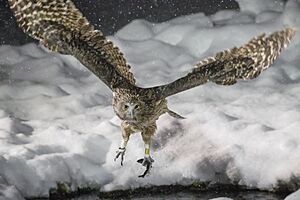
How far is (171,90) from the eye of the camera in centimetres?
780

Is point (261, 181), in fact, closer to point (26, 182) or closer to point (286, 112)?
point (286, 112)

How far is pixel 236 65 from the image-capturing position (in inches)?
307

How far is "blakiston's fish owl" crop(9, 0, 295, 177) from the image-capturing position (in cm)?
778

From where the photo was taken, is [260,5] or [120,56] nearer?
[120,56]

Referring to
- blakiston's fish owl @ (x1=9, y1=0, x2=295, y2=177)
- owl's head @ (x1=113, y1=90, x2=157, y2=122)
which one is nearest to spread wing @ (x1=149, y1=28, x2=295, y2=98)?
blakiston's fish owl @ (x1=9, y1=0, x2=295, y2=177)

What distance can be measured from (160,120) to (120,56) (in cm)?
162

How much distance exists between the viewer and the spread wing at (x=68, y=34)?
7.81 m

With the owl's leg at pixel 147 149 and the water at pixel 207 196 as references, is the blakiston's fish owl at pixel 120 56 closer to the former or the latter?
the owl's leg at pixel 147 149

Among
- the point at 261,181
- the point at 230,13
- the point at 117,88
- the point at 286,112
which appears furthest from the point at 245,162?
the point at 230,13

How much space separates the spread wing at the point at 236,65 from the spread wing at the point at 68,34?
433mm

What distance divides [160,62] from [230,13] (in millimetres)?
1539

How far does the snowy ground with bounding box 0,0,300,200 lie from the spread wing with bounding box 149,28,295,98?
1.22 metres

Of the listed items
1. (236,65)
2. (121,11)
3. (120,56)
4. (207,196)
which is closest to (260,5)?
(121,11)

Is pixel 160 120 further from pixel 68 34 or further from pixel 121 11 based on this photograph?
pixel 121 11
